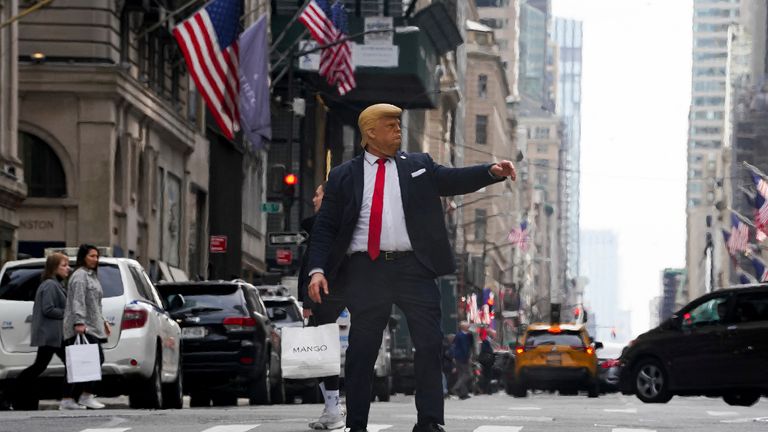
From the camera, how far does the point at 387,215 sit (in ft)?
36.0

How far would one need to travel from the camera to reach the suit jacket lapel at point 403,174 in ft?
36.0

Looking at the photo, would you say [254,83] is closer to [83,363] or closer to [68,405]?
[68,405]

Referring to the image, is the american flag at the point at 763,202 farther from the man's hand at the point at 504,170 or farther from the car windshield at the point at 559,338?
the man's hand at the point at 504,170

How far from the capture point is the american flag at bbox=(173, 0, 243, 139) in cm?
3316

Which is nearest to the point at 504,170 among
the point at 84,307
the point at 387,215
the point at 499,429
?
the point at 387,215

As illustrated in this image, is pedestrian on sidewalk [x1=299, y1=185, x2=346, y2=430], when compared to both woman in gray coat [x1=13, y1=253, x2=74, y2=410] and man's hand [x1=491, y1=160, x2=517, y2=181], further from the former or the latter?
woman in gray coat [x1=13, y1=253, x2=74, y2=410]

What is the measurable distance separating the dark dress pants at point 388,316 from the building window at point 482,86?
141 metres

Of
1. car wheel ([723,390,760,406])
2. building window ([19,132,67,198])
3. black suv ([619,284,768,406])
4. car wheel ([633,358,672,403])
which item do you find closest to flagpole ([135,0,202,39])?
building window ([19,132,67,198])

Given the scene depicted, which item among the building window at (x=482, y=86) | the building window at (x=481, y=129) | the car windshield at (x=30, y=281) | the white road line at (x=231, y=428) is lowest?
the white road line at (x=231, y=428)

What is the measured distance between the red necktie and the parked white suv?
8.37 metres

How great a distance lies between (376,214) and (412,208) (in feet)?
0.67

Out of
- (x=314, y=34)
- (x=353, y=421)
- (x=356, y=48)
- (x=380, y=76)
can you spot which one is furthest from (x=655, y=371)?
(x=380, y=76)

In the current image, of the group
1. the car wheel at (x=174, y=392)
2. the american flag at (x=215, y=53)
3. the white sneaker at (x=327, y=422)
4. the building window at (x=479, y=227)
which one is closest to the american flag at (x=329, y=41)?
the american flag at (x=215, y=53)

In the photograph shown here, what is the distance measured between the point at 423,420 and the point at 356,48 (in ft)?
163
